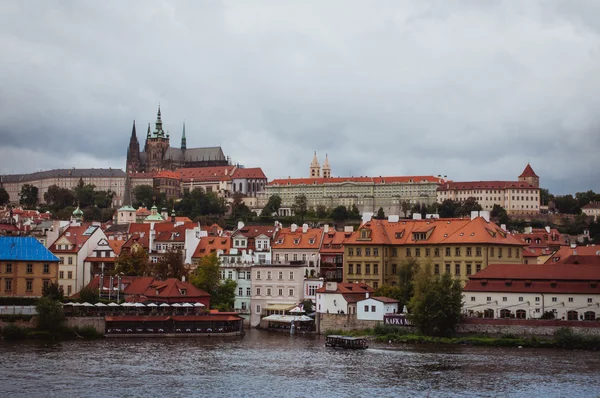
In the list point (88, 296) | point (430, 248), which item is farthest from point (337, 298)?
point (88, 296)

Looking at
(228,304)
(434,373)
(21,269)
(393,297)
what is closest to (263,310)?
(228,304)

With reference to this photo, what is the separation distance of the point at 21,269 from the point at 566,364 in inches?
1695

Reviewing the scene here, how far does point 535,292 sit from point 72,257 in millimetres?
43112

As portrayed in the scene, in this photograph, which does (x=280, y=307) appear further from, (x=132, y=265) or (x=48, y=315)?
(x=48, y=315)

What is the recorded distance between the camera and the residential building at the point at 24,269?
7956 centimetres

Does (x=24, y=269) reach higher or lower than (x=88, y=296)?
higher

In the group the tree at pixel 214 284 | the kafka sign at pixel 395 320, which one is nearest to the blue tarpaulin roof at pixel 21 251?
the tree at pixel 214 284

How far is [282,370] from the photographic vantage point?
189ft

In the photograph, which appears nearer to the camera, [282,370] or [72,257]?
[282,370]

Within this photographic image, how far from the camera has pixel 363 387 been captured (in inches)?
2050

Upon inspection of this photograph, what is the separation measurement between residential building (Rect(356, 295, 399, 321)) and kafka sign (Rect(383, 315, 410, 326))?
2.29 feet

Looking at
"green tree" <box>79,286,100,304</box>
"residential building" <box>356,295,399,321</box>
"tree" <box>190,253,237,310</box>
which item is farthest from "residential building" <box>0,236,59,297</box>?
"residential building" <box>356,295,399,321</box>

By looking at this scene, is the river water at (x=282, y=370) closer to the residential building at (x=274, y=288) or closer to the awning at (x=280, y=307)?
the awning at (x=280, y=307)

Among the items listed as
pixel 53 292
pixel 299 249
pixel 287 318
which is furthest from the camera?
pixel 299 249
